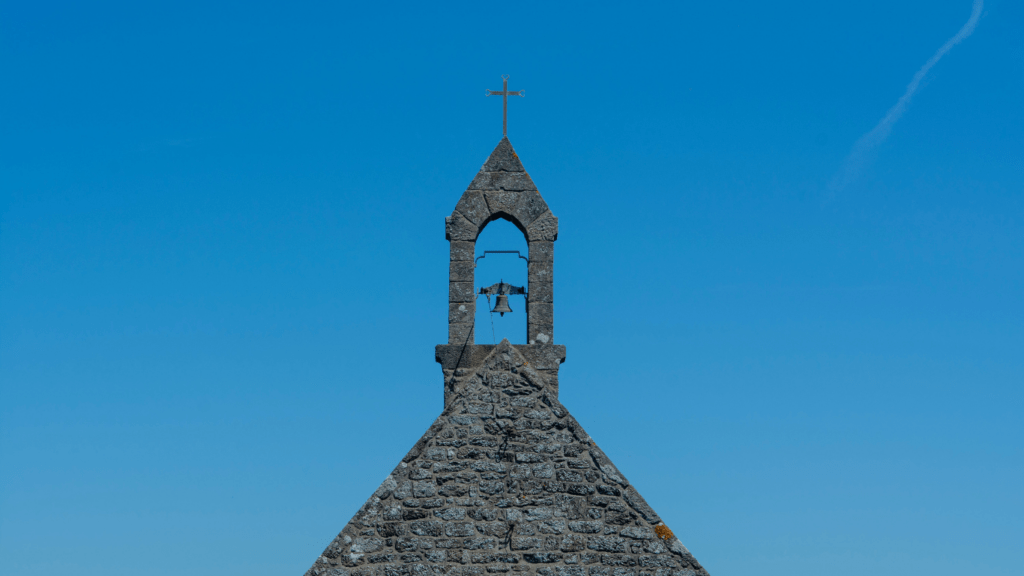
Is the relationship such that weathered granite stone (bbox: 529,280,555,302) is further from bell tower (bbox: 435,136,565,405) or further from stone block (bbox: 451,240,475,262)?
stone block (bbox: 451,240,475,262)

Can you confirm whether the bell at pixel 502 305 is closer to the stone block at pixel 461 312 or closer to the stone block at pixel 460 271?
the stone block at pixel 461 312

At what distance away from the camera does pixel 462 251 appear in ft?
39.8

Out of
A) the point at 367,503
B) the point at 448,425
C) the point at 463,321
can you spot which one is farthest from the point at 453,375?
the point at 367,503

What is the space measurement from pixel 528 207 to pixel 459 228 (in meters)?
0.83

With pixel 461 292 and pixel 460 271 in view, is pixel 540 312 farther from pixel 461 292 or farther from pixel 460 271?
pixel 460 271

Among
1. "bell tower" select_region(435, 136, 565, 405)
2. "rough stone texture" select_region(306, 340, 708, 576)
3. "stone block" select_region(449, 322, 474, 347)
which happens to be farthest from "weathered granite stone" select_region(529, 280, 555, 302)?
"rough stone texture" select_region(306, 340, 708, 576)

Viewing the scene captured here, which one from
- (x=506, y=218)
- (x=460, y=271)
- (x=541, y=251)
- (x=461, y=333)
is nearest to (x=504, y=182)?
(x=506, y=218)

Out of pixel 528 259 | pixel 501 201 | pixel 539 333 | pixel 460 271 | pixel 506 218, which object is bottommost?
pixel 539 333

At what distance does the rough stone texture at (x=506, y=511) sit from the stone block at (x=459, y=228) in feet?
7.96

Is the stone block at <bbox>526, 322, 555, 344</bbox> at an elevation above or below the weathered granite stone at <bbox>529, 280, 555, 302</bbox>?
below

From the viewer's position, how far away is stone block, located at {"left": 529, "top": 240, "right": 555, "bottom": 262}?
12.2 meters

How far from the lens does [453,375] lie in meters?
11.7

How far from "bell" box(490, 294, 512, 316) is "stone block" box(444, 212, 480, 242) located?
29.3 inches

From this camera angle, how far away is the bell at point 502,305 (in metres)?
12.1
